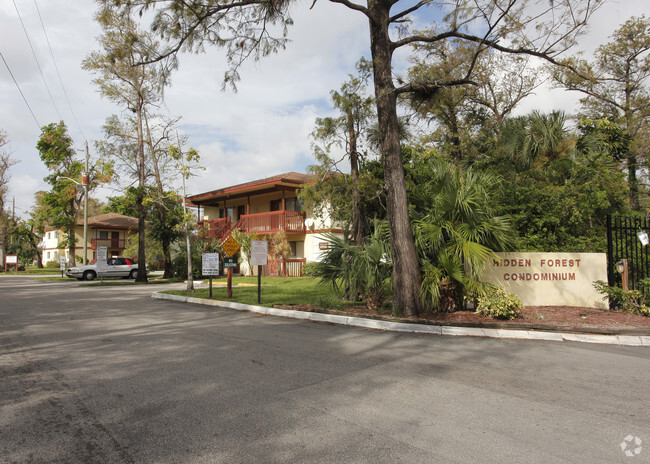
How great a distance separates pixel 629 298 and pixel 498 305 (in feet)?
10.6

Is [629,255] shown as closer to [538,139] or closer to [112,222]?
[538,139]

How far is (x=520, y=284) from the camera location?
10625 millimetres

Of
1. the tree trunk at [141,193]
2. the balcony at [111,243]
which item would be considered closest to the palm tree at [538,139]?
the tree trunk at [141,193]

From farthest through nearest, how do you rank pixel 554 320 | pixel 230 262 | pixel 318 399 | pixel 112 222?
pixel 112 222 < pixel 230 262 < pixel 554 320 < pixel 318 399

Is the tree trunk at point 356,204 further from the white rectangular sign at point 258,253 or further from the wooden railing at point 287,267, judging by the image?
the wooden railing at point 287,267

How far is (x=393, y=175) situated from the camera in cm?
997

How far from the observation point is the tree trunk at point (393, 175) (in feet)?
31.5

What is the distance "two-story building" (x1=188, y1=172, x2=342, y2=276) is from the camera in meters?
26.3

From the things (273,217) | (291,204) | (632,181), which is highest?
(291,204)

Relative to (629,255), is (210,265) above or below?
below

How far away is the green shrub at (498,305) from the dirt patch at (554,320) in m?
0.14

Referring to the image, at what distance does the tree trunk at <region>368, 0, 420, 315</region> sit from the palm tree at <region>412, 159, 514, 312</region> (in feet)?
1.34

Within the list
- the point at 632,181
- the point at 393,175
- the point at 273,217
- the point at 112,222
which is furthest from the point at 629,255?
the point at 112,222

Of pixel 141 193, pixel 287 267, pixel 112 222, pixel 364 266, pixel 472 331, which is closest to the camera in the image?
pixel 472 331
